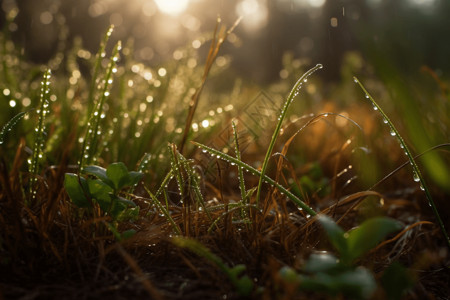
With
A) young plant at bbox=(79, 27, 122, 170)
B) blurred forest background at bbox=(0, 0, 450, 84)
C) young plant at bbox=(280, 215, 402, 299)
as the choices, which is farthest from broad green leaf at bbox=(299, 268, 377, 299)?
blurred forest background at bbox=(0, 0, 450, 84)

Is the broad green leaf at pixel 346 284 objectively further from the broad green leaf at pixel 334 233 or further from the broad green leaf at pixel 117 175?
the broad green leaf at pixel 117 175

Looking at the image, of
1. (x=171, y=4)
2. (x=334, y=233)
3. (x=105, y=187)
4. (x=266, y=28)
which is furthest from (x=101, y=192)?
(x=266, y=28)

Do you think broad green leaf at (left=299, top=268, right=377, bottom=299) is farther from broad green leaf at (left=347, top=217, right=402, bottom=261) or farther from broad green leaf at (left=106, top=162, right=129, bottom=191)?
broad green leaf at (left=106, top=162, right=129, bottom=191)

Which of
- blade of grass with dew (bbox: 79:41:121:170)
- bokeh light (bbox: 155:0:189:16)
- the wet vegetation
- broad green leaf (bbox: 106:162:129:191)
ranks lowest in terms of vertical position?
the wet vegetation

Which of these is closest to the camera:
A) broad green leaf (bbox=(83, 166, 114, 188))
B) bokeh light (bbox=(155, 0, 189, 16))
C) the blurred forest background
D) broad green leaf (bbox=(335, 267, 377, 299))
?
broad green leaf (bbox=(335, 267, 377, 299))

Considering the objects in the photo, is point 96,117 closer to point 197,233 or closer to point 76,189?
point 76,189

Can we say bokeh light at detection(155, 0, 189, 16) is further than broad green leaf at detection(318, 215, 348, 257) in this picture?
Yes
